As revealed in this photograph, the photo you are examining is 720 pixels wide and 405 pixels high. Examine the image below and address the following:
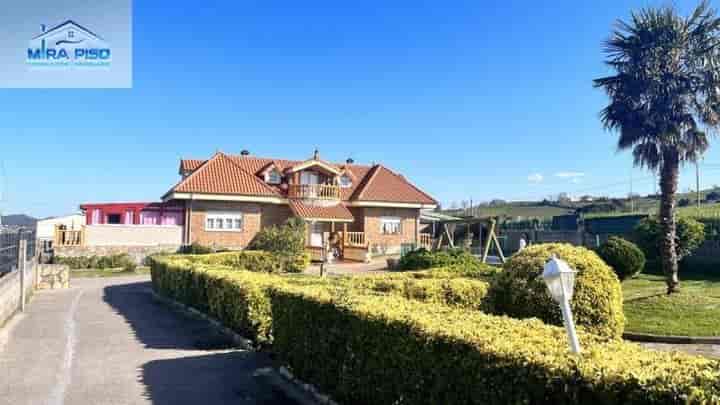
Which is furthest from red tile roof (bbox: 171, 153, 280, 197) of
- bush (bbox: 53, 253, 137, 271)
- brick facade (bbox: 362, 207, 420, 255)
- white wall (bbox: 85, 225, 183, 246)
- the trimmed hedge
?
the trimmed hedge

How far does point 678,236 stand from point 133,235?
27410mm

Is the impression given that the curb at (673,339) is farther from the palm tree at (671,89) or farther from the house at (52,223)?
the house at (52,223)

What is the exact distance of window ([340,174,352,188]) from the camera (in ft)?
121

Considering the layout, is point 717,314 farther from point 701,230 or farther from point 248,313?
point 248,313

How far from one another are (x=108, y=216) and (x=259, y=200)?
12.1m

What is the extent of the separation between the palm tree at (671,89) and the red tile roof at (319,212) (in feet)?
65.1

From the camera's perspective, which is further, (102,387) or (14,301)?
(14,301)

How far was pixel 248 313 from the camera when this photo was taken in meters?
9.25

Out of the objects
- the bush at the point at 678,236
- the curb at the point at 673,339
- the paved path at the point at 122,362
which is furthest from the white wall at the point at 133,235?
the curb at the point at 673,339

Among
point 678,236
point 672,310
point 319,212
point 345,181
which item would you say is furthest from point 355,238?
point 672,310

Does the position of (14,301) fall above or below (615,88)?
below

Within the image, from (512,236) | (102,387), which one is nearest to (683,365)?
(102,387)

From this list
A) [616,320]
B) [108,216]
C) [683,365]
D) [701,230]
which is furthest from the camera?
[108,216]

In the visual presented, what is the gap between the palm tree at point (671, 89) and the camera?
→ 15.5 m
